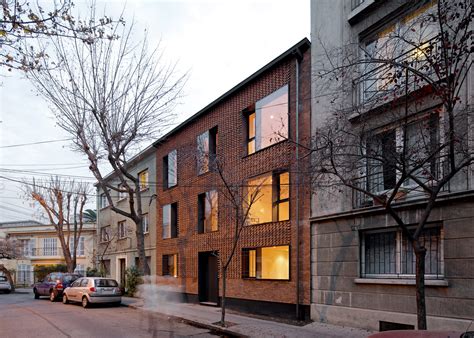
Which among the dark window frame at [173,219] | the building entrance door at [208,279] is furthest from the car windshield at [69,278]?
the building entrance door at [208,279]

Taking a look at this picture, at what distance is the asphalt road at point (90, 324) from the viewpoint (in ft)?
39.3

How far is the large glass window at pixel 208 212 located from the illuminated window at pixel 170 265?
2.96 metres

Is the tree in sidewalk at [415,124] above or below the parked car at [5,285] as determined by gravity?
above

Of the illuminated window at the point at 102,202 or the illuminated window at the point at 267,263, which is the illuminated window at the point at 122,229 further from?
the illuminated window at the point at 267,263

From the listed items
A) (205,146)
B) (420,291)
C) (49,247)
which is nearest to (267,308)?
(205,146)

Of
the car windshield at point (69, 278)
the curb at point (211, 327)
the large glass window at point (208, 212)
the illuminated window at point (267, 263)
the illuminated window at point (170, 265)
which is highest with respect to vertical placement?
the large glass window at point (208, 212)

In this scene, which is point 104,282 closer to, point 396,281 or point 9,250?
point 396,281

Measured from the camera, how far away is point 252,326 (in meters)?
12.4

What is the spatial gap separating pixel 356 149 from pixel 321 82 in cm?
373

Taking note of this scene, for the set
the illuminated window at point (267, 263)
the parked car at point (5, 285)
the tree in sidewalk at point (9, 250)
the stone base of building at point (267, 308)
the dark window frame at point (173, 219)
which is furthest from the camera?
the tree in sidewalk at point (9, 250)

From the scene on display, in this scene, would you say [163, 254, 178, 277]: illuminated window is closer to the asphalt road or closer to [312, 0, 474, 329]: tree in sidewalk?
the asphalt road

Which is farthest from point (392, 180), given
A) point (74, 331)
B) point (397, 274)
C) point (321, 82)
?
point (74, 331)

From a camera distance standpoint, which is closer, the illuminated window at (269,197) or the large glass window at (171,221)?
the illuminated window at (269,197)

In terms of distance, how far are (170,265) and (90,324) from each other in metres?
8.54
